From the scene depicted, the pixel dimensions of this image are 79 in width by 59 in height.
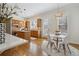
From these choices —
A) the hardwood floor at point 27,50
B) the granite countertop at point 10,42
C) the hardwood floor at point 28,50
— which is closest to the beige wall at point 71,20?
the hardwood floor at point 28,50

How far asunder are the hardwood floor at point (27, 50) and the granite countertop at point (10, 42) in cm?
6

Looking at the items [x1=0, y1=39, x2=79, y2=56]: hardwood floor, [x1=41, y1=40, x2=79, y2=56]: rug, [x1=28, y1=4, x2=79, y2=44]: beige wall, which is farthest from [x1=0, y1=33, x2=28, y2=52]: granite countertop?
[x1=28, y1=4, x2=79, y2=44]: beige wall

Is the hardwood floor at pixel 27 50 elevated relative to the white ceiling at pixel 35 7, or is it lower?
lower

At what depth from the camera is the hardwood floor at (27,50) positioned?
2010 millimetres

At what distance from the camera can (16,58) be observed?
A: 2.04 m

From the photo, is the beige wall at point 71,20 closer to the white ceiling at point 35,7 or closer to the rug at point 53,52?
the white ceiling at point 35,7

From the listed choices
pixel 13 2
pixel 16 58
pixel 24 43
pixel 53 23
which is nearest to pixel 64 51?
pixel 53 23

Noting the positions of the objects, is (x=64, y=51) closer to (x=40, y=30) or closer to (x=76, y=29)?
(x=76, y=29)

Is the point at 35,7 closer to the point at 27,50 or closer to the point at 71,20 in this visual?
the point at 71,20

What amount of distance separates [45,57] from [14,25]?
30.9 inches

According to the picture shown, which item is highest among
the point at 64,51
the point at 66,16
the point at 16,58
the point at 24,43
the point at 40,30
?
the point at 66,16

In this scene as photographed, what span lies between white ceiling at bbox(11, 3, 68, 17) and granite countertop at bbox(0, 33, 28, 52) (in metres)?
0.42

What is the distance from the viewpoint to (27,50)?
203cm

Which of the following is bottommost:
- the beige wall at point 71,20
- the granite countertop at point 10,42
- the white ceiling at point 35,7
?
the granite countertop at point 10,42
